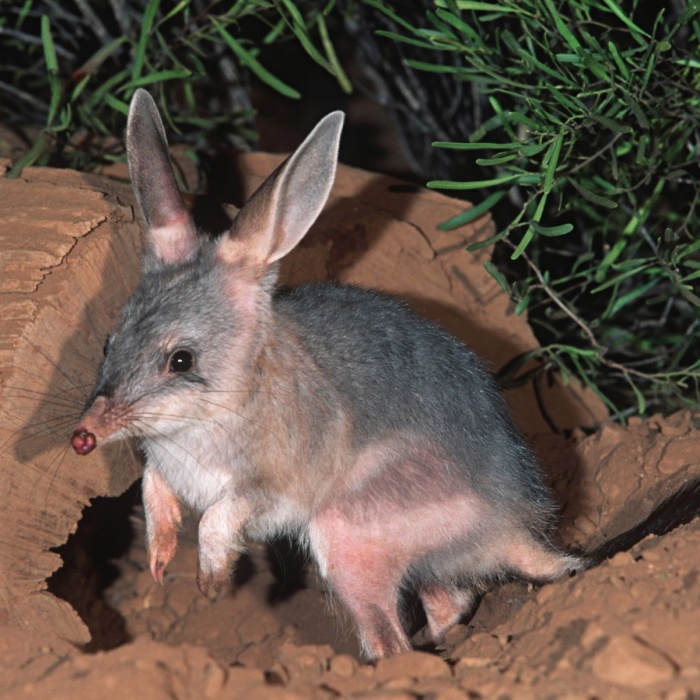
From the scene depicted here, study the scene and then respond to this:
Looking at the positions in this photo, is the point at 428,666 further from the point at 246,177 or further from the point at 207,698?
the point at 246,177

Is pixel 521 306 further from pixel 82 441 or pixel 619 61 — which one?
pixel 82 441

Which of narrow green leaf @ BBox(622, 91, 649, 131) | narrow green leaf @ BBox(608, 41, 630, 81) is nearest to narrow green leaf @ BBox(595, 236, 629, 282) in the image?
narrow green leaf @ BBox(622, 91, 649, 131)

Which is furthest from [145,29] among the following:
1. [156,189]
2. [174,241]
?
[174,241]

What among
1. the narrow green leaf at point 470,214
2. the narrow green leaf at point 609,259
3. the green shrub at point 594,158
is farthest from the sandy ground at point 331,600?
the narrow green leaf at point 609,259

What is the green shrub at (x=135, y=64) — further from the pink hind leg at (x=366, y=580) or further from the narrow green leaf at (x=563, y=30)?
the pink hind leg at (x=366, y=580)

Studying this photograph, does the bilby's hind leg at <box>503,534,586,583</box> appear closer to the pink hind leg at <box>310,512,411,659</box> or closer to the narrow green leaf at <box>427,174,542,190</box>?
the pink hind leg at <box>310,512,411,659</box>
